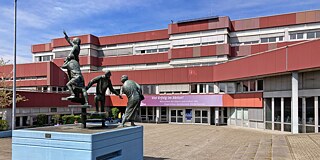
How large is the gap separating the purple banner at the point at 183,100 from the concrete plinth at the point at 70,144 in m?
21.1

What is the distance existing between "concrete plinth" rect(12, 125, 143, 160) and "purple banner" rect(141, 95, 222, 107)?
21056 millimetres

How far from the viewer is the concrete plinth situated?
305 inches

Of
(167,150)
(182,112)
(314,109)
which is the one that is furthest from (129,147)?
(182,112)

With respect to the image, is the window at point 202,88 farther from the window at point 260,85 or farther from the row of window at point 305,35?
the row of window at point 305,35

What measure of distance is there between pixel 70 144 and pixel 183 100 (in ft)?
76.7

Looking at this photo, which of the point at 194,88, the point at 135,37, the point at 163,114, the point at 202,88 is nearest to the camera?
the point at 202,88

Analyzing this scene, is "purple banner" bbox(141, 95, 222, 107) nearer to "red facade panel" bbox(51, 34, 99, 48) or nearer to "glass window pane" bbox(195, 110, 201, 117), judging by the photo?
"glass window pane" bbox(195, 110, 201, 117)

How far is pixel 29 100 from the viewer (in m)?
22.7

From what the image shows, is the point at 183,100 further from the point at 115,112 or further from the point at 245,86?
the point at 115,112

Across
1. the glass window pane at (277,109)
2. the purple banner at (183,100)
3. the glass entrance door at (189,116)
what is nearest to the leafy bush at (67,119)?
the purple banner at (183,100)

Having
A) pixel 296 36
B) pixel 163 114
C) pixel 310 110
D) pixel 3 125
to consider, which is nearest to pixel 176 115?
pixel 163 114

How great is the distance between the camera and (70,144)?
7.90 m

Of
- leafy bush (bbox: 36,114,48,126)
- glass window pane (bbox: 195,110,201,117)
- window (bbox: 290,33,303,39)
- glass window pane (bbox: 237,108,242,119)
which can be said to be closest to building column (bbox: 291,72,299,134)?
glass window pane (bbox: 237,108,242,119)

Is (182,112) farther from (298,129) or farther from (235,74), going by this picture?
(298,129)
